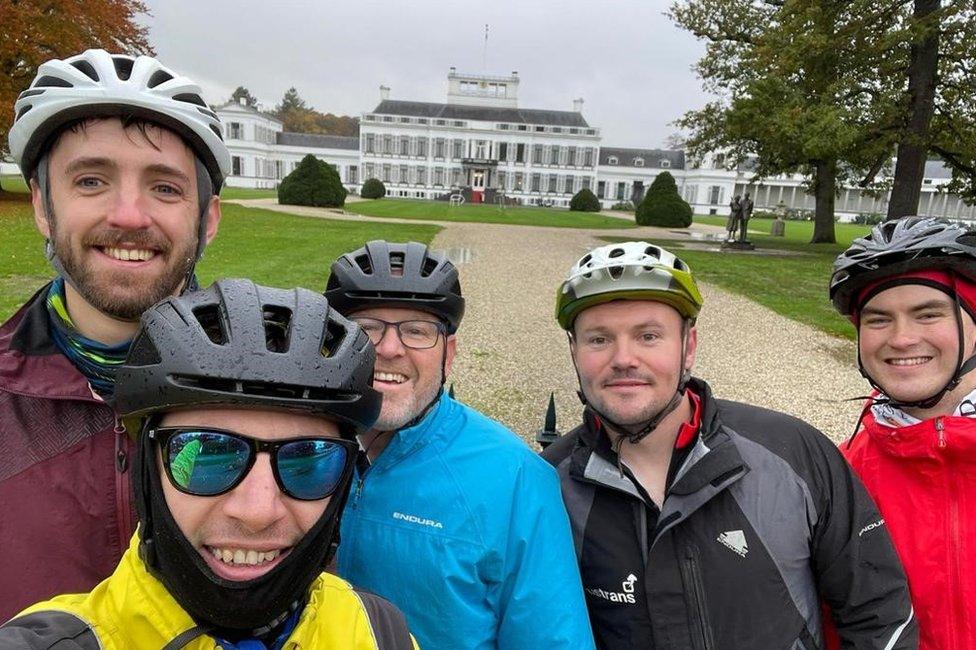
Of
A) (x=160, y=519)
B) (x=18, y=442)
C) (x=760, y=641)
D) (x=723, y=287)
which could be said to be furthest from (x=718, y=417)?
(x=723, y=287)

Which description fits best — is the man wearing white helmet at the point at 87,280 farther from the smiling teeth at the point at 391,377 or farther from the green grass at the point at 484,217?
the green grass at the point at 484,217

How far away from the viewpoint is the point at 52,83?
6.21 ft

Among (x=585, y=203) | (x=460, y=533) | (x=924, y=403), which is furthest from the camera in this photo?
(x=585, y=203)

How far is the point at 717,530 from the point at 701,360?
306 inches

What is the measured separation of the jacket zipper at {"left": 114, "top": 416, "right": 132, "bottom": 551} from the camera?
5.28 feet

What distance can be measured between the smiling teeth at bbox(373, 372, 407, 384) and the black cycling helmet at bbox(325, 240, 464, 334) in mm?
268

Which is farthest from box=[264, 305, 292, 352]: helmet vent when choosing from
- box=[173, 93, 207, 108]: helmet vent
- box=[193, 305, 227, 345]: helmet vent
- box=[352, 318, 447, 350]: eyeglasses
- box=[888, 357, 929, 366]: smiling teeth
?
box=[888, 357, 929, 366]: smiling teeth

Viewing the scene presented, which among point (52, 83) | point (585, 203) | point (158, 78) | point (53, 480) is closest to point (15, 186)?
point (585, 203)

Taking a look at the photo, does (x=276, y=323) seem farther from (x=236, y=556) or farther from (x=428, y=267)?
(x=428, y=267)

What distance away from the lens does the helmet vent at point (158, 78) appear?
1913 mm

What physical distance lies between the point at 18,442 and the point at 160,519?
0.59 meters

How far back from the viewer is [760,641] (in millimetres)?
1939

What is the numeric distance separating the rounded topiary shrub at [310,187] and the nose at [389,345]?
38.8m

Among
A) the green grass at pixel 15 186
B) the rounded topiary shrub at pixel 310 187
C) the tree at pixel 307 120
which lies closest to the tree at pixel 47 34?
the green grass at pixel 15 186
